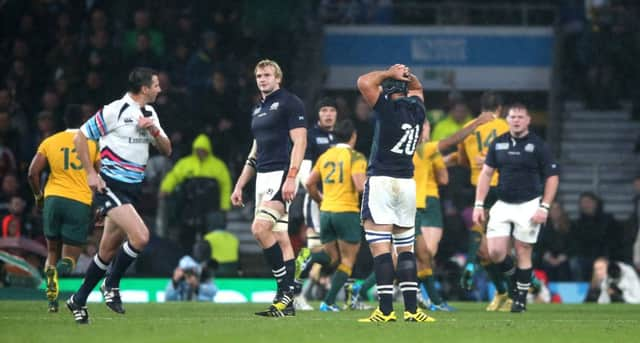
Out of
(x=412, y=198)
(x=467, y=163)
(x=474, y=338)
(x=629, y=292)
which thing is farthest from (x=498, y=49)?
(x=474, y=338)

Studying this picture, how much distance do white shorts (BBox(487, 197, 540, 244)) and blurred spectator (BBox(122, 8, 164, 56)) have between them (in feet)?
33.7

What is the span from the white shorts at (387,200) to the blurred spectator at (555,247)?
30.7 ft

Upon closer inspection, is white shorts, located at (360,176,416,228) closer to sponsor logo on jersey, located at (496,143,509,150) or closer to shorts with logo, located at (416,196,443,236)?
sponsor logo on jersey, located at (496,143,509,150)

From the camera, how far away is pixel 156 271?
22.2 meters

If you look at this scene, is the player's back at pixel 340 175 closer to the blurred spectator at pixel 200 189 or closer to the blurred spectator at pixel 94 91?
the blurred spectator at pixel 200 189

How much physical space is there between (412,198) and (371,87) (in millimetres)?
1160

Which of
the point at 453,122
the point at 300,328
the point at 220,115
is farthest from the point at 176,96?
the point at 300,328

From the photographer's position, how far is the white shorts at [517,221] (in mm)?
16859

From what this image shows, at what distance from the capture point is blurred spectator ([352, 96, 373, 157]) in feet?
77.0

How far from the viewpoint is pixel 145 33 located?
1009 inches

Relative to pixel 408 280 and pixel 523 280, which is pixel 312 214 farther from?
pixel 408 280

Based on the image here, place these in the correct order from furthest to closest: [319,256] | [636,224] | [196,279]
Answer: [636,224] → [196,279] → [319,256]

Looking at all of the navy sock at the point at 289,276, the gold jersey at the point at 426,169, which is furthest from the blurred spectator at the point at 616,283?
the navy sock at the point at 289,276

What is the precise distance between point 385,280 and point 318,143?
594 cm
